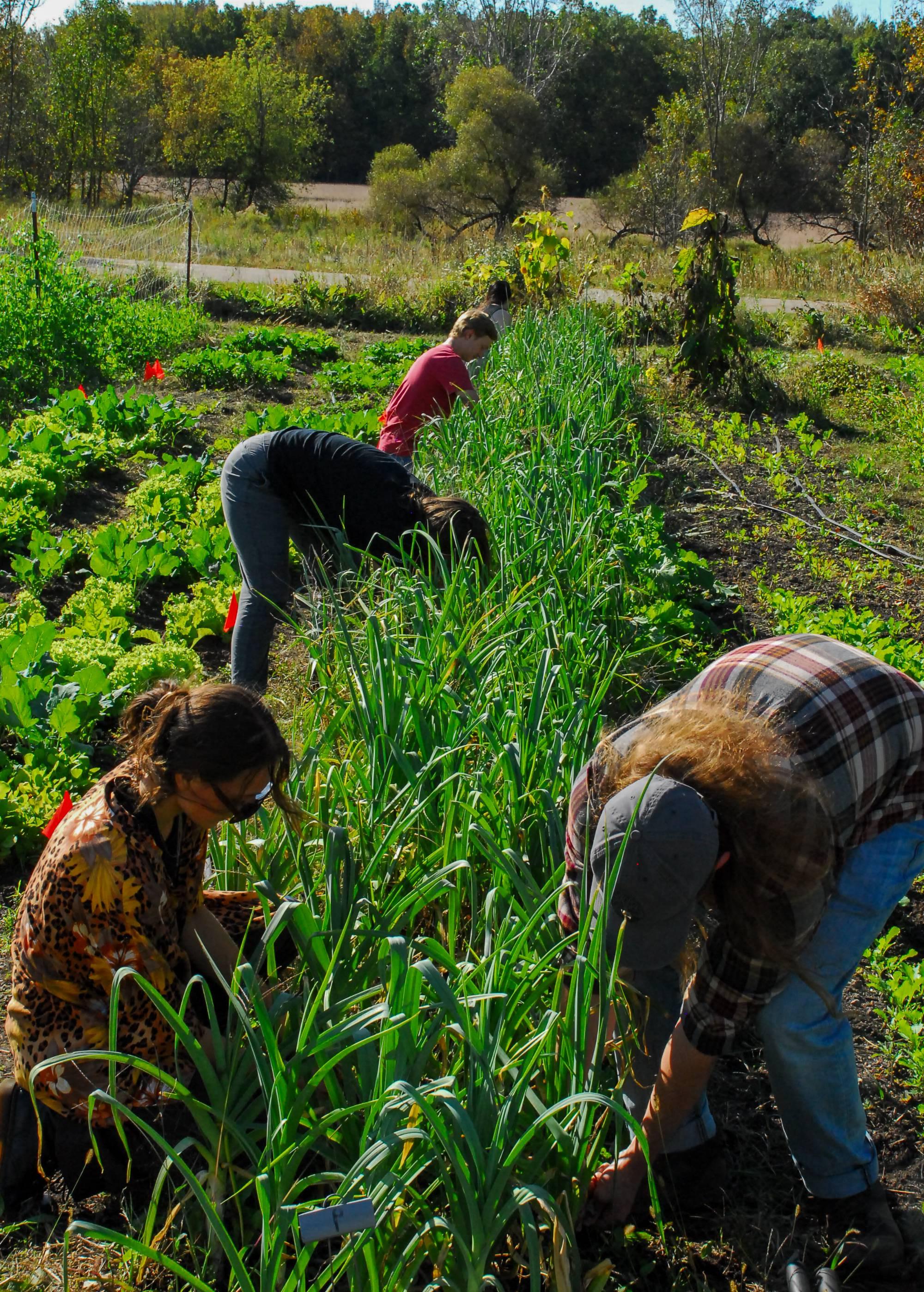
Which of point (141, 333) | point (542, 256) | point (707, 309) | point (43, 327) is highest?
point (542, 256)

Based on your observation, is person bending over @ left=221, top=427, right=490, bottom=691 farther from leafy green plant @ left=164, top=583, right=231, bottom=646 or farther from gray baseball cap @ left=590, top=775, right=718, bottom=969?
gray baseball cap @ left=590, top=775, right=718, bottom=969

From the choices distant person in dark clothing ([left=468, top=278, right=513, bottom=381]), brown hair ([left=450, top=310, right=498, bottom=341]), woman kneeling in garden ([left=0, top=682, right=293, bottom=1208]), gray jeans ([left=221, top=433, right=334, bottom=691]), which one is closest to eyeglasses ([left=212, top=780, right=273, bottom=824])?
woman kneeling in garden ([left=0, top=682, right=293, bottom=1208])

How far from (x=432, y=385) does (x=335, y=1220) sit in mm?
3523

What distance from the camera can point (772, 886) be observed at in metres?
1.32

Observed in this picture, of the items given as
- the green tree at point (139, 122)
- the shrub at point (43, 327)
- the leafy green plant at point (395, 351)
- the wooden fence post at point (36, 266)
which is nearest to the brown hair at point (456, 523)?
the shrub at point (43, 327)

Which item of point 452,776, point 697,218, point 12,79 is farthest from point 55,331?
point 12,79

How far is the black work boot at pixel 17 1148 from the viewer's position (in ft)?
5.63

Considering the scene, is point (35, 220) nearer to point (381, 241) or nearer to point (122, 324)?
point (122, 324)

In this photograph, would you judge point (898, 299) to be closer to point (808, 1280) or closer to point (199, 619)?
point (199, 619)

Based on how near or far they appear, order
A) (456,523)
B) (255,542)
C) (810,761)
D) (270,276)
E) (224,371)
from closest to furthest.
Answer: (810,761), (456,523), (255,542), (224,371), (270,276)

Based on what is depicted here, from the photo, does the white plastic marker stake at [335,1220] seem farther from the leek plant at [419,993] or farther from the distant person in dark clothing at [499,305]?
the distant person in dark clothing at [499,305]

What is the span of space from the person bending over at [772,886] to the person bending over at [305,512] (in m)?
1.24

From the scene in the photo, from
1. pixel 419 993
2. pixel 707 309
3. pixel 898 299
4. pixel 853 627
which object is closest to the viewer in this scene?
pixel 419 993

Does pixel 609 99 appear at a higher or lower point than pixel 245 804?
higher
